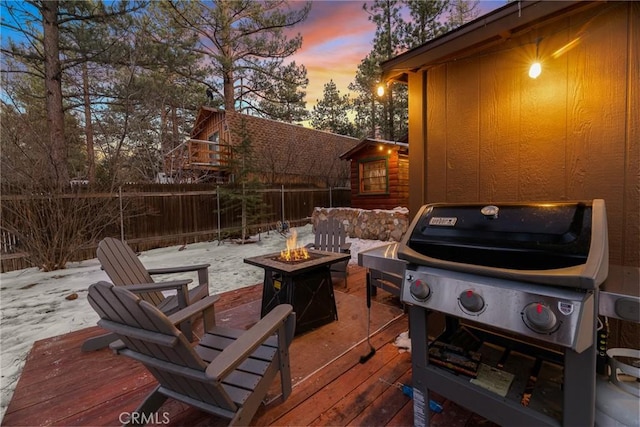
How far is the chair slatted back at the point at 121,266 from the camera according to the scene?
2.52 metres

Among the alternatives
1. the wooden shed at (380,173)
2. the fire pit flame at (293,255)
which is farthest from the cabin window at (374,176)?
the fire pit flame at (293,255)

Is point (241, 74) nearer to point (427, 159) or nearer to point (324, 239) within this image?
point (324, 239)

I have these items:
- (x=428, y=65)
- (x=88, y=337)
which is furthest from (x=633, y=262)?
(x=88, y=337)

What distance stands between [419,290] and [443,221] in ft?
1.50

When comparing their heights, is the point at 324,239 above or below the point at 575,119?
below

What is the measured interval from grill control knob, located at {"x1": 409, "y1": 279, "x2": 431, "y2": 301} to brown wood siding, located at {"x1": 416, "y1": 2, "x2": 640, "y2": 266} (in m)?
1.27

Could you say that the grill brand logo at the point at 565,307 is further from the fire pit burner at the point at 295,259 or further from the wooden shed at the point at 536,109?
the fire pit burner at the point at 295,259

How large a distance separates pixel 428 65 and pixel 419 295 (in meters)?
2.04

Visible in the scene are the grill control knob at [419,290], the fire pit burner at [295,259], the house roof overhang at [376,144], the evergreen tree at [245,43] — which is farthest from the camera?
the evergreen tree at [245,43]

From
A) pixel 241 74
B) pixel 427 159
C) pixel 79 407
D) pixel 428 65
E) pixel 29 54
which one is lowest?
pixel 79 407

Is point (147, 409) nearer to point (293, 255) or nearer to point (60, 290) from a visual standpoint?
point (293, 255)

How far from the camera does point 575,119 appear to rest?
188 centimetres

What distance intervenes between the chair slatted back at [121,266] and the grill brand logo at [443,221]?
8.29ft

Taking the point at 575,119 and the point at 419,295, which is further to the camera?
the point at 575,119
